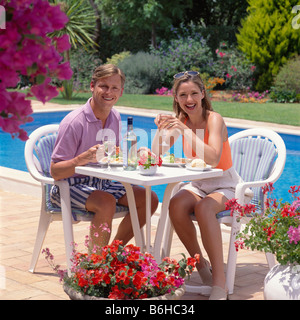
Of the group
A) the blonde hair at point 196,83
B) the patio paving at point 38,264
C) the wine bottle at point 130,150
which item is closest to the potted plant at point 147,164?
the wine bottle at point 130,150

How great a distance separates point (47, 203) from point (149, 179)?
0.95m

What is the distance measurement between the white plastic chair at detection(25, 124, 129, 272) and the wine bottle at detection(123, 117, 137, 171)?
381 millimetres

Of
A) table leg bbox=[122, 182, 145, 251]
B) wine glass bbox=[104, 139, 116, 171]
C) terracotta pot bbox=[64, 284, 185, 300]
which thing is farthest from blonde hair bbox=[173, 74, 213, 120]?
terracotta pot bbox=[64, 284, 185, 300]

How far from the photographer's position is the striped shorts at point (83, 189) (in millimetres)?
3602

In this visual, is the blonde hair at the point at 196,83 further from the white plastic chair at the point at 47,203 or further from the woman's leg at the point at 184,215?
the white plastic chair at the point at 47,203

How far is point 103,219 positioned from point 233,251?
2.48ft

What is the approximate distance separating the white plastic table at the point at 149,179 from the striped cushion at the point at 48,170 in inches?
7.5

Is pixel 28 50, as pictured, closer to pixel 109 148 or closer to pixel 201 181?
pixel 109 148

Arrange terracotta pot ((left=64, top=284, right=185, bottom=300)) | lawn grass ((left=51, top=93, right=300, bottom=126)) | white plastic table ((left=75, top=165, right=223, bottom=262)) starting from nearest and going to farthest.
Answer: terracotta pot ((left=64, top=284, right=185, bottom=300))
white plastic table ((left=75, top=165, right=223, bottom=262))
lawn grass ((left=51, top=93, right=300, bottom=126))

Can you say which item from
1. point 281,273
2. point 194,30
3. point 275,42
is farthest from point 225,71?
point 281,273

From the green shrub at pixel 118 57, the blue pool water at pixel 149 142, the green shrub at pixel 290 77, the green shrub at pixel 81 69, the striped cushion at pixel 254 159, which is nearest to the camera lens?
the striped cushion at pixel 254 159

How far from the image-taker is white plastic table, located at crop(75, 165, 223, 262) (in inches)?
126

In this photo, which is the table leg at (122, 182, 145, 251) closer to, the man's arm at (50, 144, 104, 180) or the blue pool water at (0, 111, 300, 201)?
the man's arm at (50, 144, 104, 180)

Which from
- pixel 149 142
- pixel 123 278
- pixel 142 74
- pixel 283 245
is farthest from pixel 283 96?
pixel 123 278
